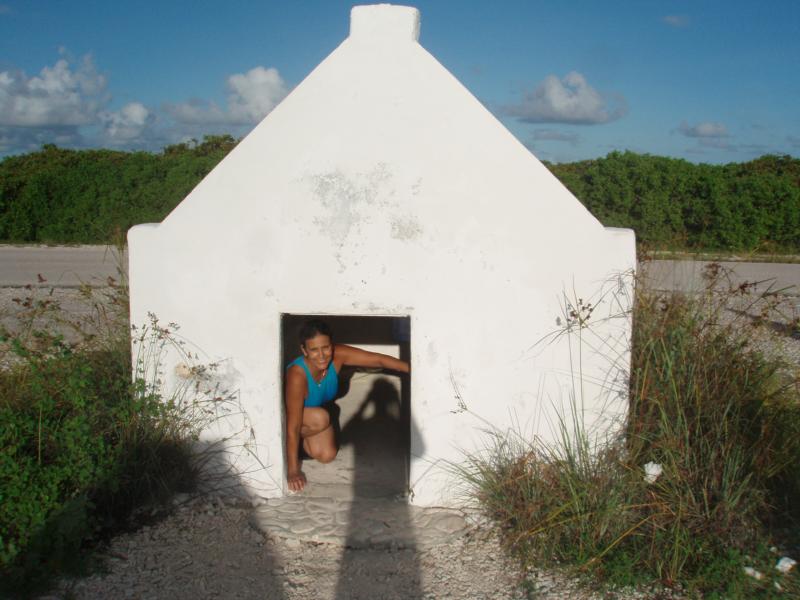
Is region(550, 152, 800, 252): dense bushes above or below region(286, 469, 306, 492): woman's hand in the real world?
above

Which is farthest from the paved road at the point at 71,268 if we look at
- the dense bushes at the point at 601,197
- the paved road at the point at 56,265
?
the dense bushes at the point at 601,197

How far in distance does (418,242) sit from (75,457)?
2.25 m

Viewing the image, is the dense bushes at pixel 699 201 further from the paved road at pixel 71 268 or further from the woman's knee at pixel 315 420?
the woman's knee at pixel 315 420

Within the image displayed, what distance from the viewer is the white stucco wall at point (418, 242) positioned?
380cm

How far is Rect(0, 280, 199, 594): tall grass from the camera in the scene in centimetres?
322

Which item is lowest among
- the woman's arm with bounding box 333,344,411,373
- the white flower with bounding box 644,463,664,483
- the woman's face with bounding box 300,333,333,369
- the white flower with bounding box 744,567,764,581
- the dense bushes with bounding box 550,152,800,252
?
the white flower with bounding box 744,567,764,581

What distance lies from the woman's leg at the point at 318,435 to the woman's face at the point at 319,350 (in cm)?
42

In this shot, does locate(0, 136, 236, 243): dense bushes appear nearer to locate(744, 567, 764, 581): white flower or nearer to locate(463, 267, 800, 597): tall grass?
locate(463, 267, 800, 597): tall grass

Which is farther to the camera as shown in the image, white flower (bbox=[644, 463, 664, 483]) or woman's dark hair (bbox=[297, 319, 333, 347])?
woman's dark hair (bbox=[297, 319, 333, 347])

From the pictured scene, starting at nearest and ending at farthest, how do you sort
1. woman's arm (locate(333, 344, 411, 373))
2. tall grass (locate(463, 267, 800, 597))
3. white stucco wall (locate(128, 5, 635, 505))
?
tall grass (locate(463, 267, 800, 597)) → white stucco wall (locate(128, 5, 635, 505)) → woman's arm (locate(333, 344, 411, 373))

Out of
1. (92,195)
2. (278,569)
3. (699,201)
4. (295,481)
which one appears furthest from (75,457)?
(92,195)

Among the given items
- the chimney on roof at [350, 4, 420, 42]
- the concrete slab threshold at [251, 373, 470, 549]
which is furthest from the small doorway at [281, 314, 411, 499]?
the chimney on roof at [350, 4, 420, 42]

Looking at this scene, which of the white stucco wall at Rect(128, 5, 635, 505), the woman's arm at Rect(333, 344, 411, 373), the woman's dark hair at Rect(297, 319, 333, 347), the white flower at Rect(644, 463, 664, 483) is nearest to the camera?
the white flower at Rect(644, 463, 664, 483)

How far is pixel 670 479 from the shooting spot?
3551 mm
